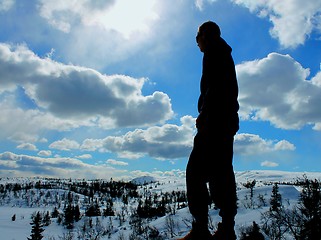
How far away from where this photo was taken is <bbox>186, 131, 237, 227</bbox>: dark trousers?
3723 millimetres

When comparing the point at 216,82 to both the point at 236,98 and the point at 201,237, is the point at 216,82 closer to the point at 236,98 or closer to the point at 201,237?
the point at 236,98

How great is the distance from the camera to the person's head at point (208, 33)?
161 inches

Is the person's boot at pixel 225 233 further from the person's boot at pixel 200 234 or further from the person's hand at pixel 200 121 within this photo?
the person's hand at pixel 200 121

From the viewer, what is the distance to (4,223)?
8819 centimetres

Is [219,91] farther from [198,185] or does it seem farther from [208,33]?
[198,185]

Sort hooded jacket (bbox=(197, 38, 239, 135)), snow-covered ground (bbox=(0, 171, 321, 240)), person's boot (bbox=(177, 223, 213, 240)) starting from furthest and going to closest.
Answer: snow-covered ground (bbox=(0, 171, 321, 240)) → hooded jacket (bbox=(197, 38, 239, 135)) → person's boot (bbox=(177, 223, 213, 240))

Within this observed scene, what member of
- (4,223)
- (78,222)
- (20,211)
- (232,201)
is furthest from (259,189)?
(20,211)

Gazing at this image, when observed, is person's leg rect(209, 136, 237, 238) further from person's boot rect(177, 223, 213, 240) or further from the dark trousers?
person's boot rect(177, 223, 213, 240)

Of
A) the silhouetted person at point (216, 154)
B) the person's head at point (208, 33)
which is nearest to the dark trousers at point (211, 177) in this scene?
the silhouetted person at point (216, 154)

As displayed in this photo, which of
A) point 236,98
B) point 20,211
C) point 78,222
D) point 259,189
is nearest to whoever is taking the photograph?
point 236,98

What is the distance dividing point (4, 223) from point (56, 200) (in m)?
38.8

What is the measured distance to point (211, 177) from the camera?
379cm

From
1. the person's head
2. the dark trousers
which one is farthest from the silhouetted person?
the person's head

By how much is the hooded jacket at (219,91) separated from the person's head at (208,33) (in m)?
0.06
